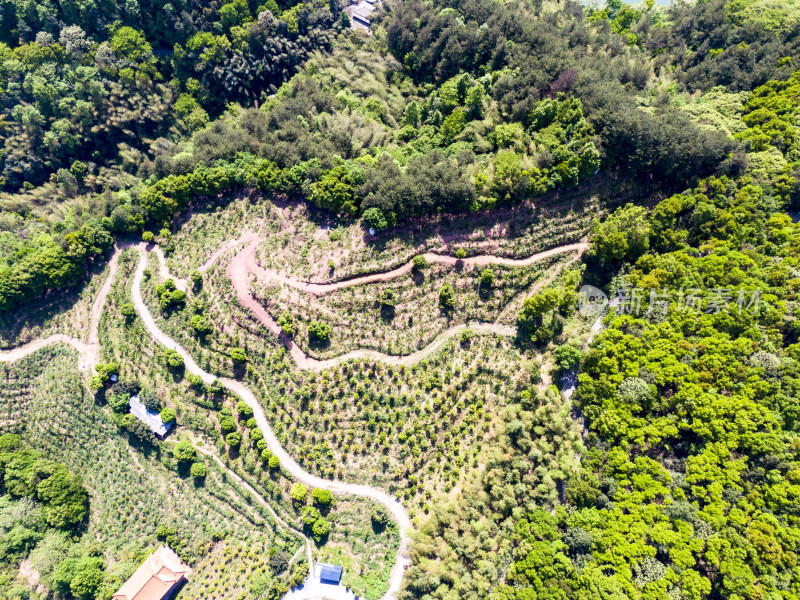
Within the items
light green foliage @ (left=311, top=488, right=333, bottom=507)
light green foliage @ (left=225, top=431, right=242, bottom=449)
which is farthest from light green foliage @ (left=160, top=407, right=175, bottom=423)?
light green foliage @ (left=311, top=488, right=333, bottom=507)

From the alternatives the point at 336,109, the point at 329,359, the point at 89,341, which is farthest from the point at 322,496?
the point at 336,109

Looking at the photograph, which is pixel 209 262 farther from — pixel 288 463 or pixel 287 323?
pixel 288 463

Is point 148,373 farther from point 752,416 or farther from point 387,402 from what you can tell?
point 752,416

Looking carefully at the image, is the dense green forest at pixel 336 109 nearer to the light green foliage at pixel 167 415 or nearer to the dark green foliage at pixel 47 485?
the dark green foliage at pixel 47 485

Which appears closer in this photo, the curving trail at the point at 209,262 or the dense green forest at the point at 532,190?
the dense green forest at the point at 532,190

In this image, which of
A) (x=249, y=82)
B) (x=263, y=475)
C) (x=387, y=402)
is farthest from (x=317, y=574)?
(x=249, y=82)

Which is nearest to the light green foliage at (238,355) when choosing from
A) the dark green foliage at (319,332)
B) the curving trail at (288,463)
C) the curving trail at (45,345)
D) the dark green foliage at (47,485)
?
the curving trail at (288,463)
